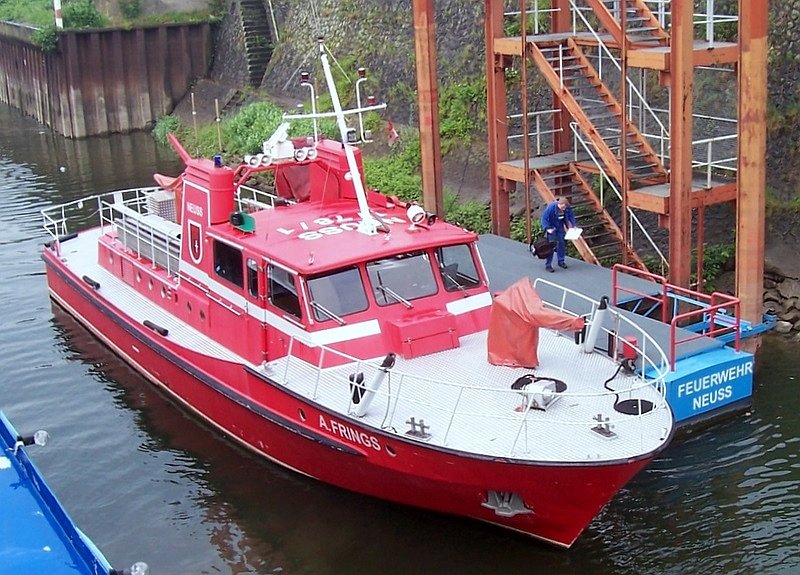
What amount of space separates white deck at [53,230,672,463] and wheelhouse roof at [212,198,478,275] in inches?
44.4

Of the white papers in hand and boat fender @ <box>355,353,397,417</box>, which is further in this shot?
the white papers in hand

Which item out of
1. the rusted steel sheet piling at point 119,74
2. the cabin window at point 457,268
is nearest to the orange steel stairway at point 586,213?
the cabin window at point 457,268

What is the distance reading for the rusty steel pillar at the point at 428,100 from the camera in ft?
58.6

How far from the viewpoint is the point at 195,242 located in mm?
14250

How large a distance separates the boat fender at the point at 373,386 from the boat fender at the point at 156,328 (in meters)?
4.33

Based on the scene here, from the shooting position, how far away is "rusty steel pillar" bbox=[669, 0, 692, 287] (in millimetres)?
14109

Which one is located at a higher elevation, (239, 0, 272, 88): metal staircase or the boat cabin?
(239, 0, 272, 88): metal staircase

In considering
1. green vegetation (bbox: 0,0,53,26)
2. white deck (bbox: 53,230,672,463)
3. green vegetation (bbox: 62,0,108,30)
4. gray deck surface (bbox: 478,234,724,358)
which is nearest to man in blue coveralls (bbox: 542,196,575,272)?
gray deck surface (bbox: 478,234,724,358)

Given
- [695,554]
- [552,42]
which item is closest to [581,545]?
[695,554]

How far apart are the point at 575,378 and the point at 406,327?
6.42 feet

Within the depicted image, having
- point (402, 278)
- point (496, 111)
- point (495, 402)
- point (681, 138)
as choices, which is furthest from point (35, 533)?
point (496, 111)

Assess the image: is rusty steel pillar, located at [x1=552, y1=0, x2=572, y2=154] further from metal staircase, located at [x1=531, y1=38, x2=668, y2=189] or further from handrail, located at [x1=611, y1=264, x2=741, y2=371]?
handrail, located at [x1=611, y1=264, x2=741, y2=371]

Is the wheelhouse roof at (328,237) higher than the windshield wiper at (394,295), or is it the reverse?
the wheelhouse roof at (328,237)

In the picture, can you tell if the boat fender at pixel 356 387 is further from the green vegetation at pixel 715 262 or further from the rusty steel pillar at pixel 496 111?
the green vegetation at pixel 715 262
